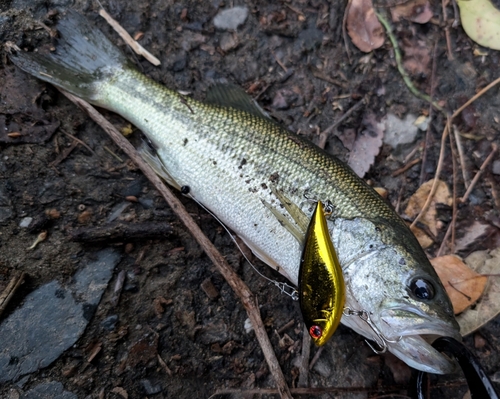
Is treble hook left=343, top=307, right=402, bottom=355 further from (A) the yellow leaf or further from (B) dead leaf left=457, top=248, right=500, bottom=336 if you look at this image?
(A) the yellow leaf

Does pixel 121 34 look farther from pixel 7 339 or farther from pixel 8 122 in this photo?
pixel 7 339

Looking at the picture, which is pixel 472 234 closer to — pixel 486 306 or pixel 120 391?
pixel 486 306

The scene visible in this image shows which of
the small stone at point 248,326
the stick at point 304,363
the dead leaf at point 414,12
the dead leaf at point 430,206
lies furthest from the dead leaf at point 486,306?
the dead leaf at point 414,12

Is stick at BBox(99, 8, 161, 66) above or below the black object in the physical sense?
below

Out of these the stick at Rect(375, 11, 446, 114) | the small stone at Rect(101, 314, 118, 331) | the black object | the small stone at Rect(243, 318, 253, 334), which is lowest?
the small stone at Rect(101, 314, 118, 331)

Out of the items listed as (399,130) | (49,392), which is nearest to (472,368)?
(399,130)

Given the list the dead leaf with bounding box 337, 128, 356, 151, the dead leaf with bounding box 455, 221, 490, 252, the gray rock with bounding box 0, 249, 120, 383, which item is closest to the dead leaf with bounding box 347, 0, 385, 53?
the dead leaf with bounding box 337, 128, 356, 151

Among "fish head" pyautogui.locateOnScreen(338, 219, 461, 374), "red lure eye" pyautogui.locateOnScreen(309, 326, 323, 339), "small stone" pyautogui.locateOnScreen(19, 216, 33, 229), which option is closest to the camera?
"fish head" pyautogui.locateOnScreen(338, 219, 461, 374)
